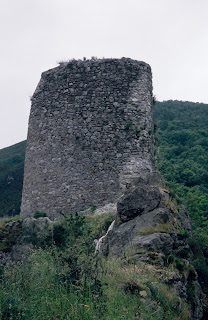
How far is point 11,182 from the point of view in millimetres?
24672

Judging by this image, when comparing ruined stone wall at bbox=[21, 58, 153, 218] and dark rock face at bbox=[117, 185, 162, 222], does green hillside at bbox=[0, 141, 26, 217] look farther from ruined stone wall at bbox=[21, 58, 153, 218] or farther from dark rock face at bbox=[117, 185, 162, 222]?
dark rock face at bbox=[117, 185, 162, 222]

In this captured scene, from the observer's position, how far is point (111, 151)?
33.0ft

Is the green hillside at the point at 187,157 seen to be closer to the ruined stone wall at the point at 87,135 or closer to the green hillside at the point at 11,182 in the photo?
the ruined stone wall at the point at 87,135

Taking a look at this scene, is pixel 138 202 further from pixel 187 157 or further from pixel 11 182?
pixel 11 182

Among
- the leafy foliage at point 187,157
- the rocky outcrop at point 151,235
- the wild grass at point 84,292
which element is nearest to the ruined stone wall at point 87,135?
the rocky outcrop at point 151,235

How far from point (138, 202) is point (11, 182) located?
18473 millimetres

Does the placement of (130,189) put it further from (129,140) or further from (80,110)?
(80,110)

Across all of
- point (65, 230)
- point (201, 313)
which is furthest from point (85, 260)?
point (65, 230)

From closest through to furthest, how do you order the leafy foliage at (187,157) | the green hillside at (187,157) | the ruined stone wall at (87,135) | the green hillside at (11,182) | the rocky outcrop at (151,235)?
the rocky outcrop at (151,235)
the ruined stone wall at (87,135)
the leafy foliage at (187,157)
the green hillside at (187,157)
the green hillside at (11,182)

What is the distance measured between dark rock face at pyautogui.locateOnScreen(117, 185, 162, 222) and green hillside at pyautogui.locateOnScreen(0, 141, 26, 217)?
897cm

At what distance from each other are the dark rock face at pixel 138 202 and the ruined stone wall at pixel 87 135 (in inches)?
84.9

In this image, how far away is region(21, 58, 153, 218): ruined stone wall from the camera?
9922 mm

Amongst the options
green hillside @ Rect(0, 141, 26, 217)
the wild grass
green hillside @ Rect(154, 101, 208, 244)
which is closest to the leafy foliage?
green hillside @ Rect(154, 101, 208, 244)

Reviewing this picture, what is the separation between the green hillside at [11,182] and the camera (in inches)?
774
